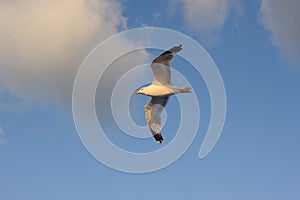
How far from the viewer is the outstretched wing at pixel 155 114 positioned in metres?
40.7

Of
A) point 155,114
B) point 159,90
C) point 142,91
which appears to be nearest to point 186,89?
point 159,90

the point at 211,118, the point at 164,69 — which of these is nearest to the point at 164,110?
the point at 164,69

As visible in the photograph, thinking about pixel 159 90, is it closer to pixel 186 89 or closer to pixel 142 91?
pixel 142 91

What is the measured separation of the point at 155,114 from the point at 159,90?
3.78 m

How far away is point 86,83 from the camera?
35.5m

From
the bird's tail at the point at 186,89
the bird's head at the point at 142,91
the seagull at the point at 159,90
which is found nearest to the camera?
the bird's tail at the point at 186,89

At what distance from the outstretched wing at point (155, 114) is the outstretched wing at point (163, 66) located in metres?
2.79

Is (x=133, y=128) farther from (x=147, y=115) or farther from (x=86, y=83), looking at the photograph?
(x=86, y=83)

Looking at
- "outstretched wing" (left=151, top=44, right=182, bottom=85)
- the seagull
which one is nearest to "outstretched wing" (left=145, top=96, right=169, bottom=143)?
the seagull

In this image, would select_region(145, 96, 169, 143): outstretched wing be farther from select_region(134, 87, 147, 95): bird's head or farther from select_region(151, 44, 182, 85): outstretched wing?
select_region(151, 44, 182, 85): outstretched wing

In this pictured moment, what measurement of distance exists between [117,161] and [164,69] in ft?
27.9

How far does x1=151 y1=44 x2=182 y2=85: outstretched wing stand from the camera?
36.4 meters

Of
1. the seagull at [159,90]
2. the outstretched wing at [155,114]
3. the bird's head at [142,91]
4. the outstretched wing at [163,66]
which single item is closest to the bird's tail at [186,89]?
the seagull at [159,90]

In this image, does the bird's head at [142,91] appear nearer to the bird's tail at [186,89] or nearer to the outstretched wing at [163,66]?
the outstretched wing at [163,66]
